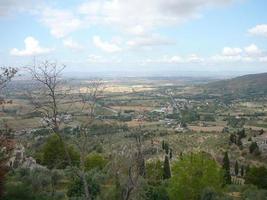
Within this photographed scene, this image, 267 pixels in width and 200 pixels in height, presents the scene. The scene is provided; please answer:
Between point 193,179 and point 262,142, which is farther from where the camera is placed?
point 262,142

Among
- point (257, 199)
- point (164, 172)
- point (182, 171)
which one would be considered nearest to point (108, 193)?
point (182, 171)

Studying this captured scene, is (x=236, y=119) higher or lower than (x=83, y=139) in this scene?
lower

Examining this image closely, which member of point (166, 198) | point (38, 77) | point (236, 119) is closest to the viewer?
point (38, 77)

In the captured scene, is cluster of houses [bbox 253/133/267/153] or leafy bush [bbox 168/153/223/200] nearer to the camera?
leafy bush [bbox 168/153/223/200]

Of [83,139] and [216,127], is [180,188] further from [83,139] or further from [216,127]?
[216,127]

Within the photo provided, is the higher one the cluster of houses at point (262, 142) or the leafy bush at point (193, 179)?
the leafy bush at point (193, 179)

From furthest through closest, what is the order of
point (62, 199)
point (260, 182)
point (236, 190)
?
point (260, 182), point (236, 190), point (62, 199)

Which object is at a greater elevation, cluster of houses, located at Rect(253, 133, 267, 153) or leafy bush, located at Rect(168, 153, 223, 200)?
leafy bush, located at Rect(168, 153, 223, 200)

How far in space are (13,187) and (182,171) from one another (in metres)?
13.7

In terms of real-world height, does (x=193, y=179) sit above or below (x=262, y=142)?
above

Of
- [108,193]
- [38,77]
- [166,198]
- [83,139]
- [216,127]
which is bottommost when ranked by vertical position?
[216,127]

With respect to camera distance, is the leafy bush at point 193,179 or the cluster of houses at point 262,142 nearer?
the leafy bush at point 193,179

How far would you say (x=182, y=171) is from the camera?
33094mm

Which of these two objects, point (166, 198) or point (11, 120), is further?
point (11, 120)
